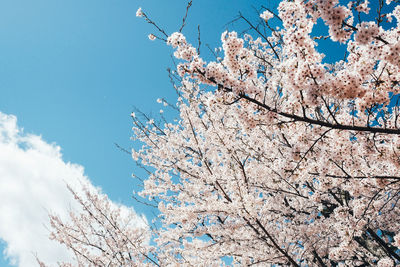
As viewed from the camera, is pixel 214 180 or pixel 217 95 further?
pixel 214 180

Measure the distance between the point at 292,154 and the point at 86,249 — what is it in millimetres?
8588

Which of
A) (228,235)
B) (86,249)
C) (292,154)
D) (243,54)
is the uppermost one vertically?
(243,54)

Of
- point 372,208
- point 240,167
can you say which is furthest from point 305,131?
point 372,208

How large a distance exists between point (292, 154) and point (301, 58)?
172cm

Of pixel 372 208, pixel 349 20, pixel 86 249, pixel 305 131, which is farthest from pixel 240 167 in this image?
pixel 86 249

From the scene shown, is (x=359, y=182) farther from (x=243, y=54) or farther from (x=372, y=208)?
(x=243, y=54)

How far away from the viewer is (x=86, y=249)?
8.91 meters

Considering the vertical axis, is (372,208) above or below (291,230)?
above

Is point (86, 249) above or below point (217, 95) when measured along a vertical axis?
below

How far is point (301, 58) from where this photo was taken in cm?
295

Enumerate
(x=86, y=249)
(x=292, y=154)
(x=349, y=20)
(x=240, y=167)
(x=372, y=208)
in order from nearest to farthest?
(x=349, y=20) < (x=292, y=154) < (x=372, y=208) < (x=240, y=167) < (x=86, y=249)

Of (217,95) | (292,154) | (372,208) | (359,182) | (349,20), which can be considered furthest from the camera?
(372,208)

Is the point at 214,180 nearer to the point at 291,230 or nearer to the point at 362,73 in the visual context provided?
the point at 291,230

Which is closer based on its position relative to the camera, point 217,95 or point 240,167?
point 217,95
